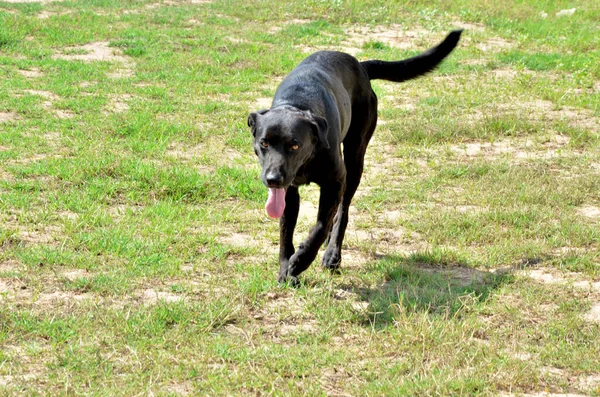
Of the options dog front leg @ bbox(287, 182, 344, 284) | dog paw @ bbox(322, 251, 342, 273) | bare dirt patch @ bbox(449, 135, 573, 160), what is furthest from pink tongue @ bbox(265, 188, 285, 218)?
bare dirt patch @ bbox(449, 135, 573, 160)

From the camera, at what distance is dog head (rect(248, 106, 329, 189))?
484 cm

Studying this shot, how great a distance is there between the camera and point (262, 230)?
6.38 metres

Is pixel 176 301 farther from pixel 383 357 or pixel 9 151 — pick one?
pixel 9 151

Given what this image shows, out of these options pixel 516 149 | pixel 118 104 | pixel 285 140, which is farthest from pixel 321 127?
pixel 118 104

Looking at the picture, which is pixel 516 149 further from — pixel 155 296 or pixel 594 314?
pixel 155 296

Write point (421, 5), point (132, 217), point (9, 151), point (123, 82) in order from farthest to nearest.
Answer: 1. point (421, 5)
2. point (123, 82)
3. point (9, 151)
4. point (132, 217)

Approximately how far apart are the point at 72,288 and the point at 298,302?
1411 mm

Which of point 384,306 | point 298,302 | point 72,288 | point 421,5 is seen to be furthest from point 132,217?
point 421,5

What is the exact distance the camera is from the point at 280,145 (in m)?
4.91

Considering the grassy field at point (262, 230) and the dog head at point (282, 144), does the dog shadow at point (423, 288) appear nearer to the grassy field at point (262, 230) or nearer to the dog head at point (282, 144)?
the grassy field at point (262, 230)

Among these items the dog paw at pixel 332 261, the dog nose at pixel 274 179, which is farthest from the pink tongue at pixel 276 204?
the dog paw at pixel 332 261

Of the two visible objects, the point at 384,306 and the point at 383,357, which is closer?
the point at 383,357

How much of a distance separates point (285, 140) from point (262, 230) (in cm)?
163

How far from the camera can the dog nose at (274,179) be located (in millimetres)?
4785
